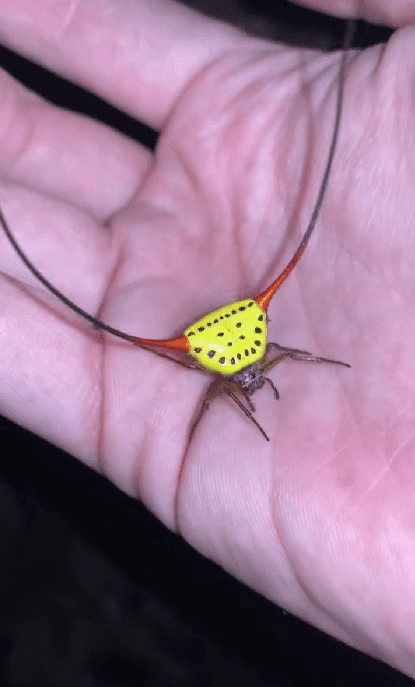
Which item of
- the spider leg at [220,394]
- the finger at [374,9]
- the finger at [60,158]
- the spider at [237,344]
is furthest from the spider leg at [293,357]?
the finger at [374,9]

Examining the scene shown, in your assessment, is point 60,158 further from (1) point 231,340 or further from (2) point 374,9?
(2) point 374,9

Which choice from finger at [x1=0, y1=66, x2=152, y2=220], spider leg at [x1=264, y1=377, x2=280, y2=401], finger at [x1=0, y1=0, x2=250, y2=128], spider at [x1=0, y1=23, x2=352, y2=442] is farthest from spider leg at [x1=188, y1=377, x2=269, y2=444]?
finger at [x1=0, y1=0, x2=250, y2=128]

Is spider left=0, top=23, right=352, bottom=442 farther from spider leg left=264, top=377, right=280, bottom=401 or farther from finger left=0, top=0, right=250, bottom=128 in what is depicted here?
finger left=0, top=0, right=250, bottom=128

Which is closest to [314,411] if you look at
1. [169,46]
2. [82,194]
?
[82,194]

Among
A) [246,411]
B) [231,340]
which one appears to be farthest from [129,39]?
[246,411]

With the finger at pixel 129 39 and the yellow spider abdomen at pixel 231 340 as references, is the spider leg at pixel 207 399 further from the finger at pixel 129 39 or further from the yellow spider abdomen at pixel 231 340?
the finger at pixel 129 39
